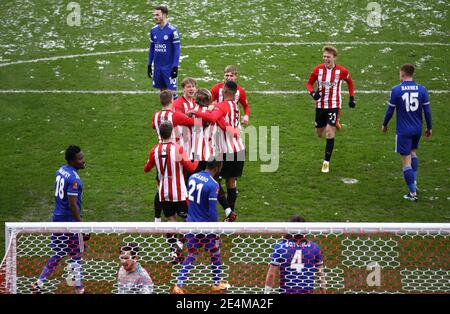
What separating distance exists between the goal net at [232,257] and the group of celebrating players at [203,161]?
154mm

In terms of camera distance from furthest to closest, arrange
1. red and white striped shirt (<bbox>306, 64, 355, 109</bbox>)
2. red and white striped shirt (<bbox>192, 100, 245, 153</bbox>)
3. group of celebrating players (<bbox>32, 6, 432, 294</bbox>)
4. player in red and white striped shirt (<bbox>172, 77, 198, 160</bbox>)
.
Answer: red and white striped shirt (<bbox>306, 64, 355, 109</bbox>), player in red and white striped shirt (<bbox>172, 77, 198, 160</bbox>), red and white striped shirt (<bbox>192, 100, 245, 153</bbox>), group of celebrating players (<bbox>32, 6, 432, 294</bbox>)

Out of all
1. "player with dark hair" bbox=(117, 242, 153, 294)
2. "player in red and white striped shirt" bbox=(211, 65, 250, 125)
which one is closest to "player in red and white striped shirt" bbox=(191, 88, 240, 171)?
"player in red and white striped shirt" bbox=(211, 65, 250, 125)

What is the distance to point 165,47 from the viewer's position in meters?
13.8

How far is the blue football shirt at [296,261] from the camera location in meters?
7.78

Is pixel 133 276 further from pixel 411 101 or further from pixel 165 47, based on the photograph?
pixel 165 47

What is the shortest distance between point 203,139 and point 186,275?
9.52ft

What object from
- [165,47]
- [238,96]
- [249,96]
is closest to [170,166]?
[238,96]

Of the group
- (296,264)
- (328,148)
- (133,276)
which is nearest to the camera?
(296,264)

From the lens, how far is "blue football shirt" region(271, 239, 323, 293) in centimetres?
778

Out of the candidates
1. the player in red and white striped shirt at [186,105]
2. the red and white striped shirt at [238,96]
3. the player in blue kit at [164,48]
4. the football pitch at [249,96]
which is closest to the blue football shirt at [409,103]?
the football pitch at [249,96]

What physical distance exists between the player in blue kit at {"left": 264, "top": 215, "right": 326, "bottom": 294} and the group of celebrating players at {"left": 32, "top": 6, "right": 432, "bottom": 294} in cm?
1

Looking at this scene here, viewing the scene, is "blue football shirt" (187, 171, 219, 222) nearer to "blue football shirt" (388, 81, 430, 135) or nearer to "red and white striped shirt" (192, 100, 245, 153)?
"red and white striped shirt" (192, 100, 245, 153)

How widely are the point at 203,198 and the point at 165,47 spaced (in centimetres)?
559

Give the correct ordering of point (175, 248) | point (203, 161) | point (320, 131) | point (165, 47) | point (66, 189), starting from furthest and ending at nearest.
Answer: point (165, 47), point (320, 131), point (203, 161), point (175, 248), point (66, 189)
